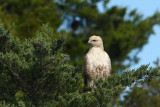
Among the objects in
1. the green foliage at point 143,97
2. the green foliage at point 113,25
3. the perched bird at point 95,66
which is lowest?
the green foliage at point 143,97

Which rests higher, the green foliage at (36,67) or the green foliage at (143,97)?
the green foliage at (36,67)

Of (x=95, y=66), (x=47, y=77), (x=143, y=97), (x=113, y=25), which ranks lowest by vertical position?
(x=143, y=97)

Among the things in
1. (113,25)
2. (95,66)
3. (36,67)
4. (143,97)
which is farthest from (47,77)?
(113,25)

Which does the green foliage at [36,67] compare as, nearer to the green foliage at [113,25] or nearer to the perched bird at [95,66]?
the perched bird at [95,66]

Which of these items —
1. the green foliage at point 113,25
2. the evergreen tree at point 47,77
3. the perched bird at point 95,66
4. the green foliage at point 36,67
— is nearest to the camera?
the evergreen tree at point 47,77

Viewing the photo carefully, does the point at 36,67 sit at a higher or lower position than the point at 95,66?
lower

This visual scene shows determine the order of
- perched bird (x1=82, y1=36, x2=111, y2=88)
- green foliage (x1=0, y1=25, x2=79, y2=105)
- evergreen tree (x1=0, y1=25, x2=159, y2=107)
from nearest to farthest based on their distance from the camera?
evergreen tree (x1=0, y1=25, x2=159, y2=107)
green foliage (x1=0, y1=25, x2=79, y2=105)
perched bird (x1=82, y1=36, x2=111, y2=88)

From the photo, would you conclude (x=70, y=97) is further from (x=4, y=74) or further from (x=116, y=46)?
(x=116, y=46)

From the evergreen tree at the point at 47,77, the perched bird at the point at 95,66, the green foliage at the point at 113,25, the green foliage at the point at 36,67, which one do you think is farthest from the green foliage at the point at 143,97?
the green foliage at the point at 113,25

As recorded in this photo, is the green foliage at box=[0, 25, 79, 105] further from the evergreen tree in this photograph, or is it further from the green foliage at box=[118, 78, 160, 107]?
the green foliage at box=[118, 78, 160, 107]

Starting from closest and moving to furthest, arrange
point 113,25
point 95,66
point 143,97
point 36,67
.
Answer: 1. point 143,97
2. point 36,67
3. point 95,66
4. point 113,25

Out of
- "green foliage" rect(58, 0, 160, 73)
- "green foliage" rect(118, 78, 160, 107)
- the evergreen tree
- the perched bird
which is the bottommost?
"green foliage" rect(118, 78, 160, 107)

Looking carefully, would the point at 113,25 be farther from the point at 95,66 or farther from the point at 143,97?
the point at 143,97

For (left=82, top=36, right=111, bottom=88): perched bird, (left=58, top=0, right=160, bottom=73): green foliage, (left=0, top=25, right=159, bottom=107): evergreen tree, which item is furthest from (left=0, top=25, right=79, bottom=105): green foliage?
(left=58, top=0, right=160, bottom=73): green foliage
